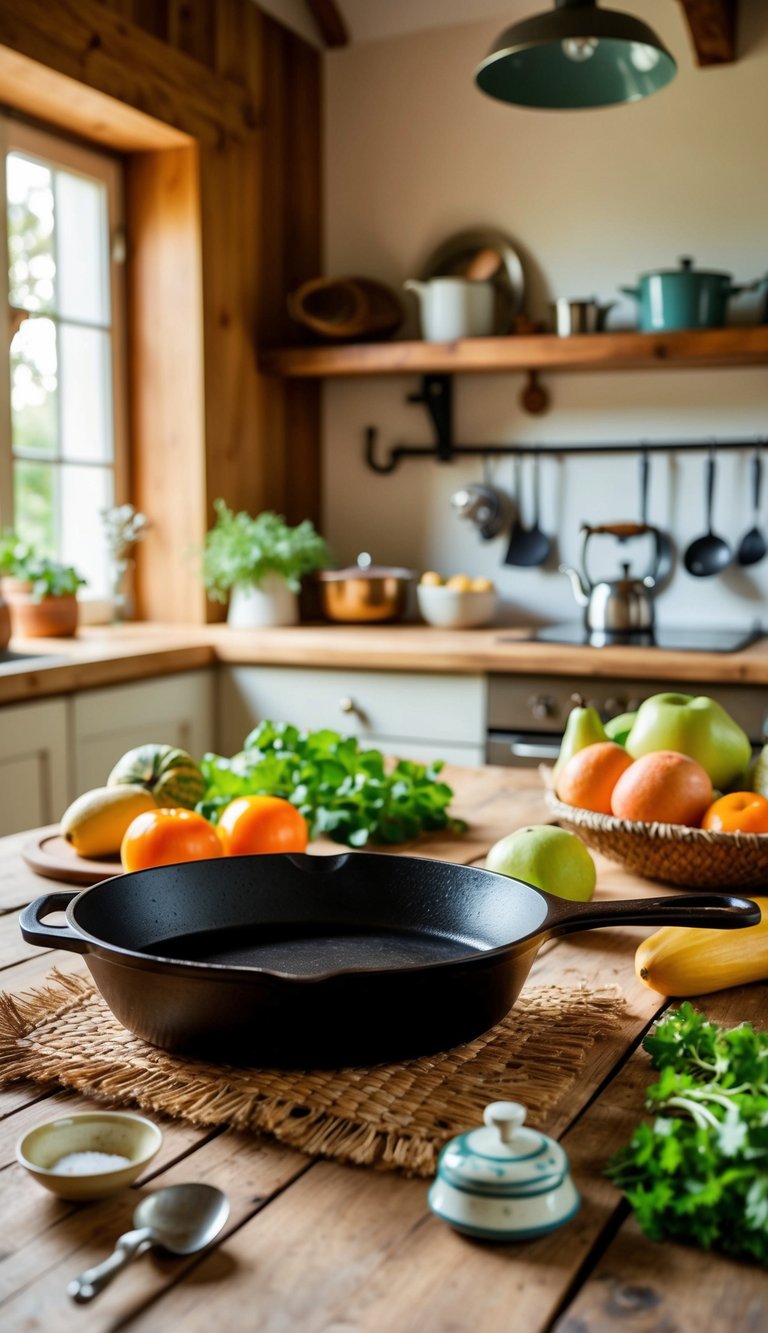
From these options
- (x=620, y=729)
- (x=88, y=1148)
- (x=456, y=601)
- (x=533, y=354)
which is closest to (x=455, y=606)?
(x=456, y=601)

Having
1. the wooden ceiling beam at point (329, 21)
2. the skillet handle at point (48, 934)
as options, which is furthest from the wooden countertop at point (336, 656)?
the wooden ceiling beam at point (329, 21)

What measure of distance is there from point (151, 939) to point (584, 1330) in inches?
18.0

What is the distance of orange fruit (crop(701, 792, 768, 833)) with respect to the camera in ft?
3.65

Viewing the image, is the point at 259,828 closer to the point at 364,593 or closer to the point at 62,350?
the point at 364,593

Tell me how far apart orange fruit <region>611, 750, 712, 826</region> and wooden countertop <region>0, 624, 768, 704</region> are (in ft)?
4.76

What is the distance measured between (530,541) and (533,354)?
54 centimetres

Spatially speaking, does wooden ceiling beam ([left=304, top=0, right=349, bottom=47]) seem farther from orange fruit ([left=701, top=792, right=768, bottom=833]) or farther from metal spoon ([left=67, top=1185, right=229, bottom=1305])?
metal spoon ([left=67, top=1185, right=229, bottom=1305])

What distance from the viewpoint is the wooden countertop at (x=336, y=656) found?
2531 mm

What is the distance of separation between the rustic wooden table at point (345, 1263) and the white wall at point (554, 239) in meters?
2.77

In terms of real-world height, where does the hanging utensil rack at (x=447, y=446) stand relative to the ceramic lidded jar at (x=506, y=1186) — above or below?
above

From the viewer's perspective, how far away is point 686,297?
2.96 meters

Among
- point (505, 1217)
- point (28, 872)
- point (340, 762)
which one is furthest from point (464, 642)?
point (505, 1217)

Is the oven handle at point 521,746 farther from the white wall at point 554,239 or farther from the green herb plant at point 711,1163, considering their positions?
the green herb plant at point 711,1163

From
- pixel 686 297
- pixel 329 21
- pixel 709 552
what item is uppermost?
pixel 329 21
